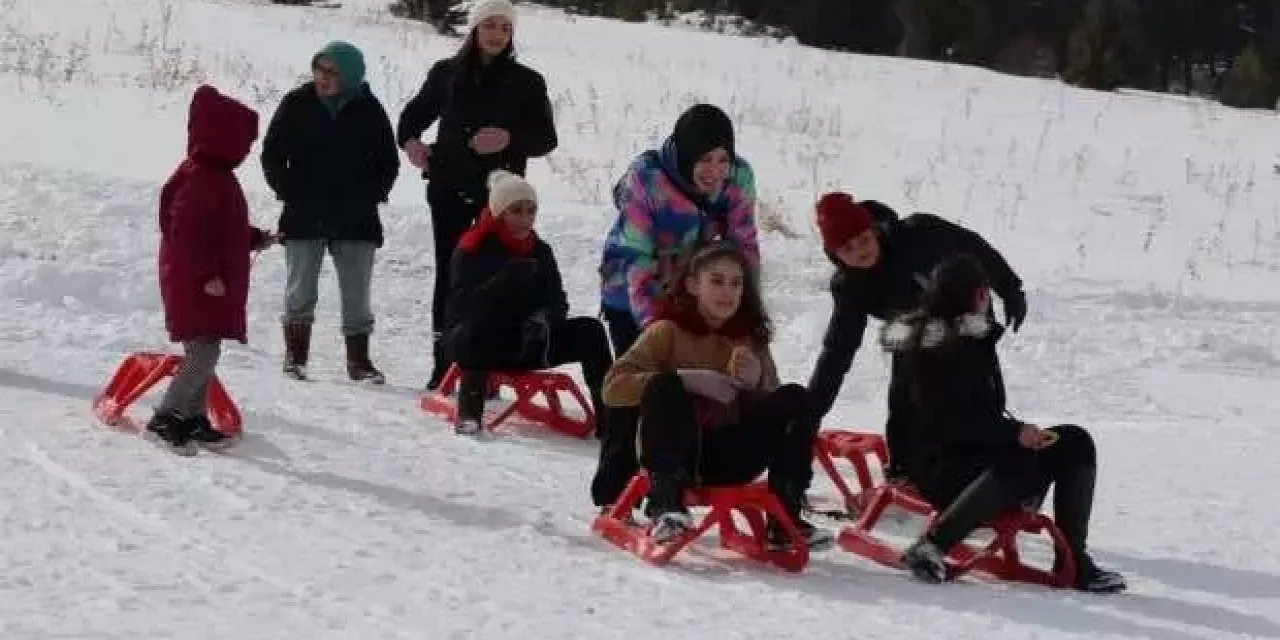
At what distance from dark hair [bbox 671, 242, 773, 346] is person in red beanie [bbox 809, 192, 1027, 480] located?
16.9 inches

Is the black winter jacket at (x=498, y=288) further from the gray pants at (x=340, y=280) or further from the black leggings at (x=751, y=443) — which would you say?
the black leggings at (x=751, y=443)

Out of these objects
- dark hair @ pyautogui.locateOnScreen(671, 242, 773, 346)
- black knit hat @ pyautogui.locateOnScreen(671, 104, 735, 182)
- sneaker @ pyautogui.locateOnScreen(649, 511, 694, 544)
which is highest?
black knit hat @ pyautogui.locateOnScreen(671, 104, 735, 182)

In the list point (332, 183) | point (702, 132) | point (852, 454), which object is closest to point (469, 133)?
point (332, 183)

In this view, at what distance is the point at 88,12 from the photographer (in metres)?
21.0

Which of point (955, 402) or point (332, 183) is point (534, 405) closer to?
point (332, 183)

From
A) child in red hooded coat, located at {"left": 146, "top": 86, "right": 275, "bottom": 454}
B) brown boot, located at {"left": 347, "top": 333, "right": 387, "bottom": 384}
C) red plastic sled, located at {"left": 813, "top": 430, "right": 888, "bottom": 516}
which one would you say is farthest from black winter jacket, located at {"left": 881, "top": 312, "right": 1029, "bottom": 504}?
brown boot, located at {"left": 347, "top": 333, "right": 387, "bottom": 384}

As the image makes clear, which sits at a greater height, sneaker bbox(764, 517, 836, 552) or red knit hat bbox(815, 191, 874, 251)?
red knit hat bbox(815, 191, 874, 251)

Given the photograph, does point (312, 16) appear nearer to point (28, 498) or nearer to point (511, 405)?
point (511, 405)

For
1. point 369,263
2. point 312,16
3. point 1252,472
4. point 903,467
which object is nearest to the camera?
point 903,467

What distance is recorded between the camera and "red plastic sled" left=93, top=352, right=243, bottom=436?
753 centimetres

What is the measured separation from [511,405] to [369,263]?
4.90 feet

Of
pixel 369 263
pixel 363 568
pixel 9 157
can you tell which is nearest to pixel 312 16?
pixel 9 157

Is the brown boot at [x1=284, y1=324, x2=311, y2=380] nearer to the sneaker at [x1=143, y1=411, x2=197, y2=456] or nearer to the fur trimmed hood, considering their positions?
the sneaker at [x1=143, y1=411, x2=197, y2=456]

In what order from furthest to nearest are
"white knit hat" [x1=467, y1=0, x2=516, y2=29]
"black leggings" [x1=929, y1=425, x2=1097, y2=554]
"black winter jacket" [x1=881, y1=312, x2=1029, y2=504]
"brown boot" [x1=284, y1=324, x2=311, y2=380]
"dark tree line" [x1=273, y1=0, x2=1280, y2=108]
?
"dark tree line" [x1=273, y1=0, x2=1280, y2=108]
"brown boot" [x1=284, y1=324, x2=311, y2=380]
"white knit hat" [x1=467, y1=0, x2=516, y2=29]
"black winter jacket" [x1=881, y1=312, x2=1029, y2=504]
"black leggings" [x1=929, y1=425, x2=1097, y2=554]
